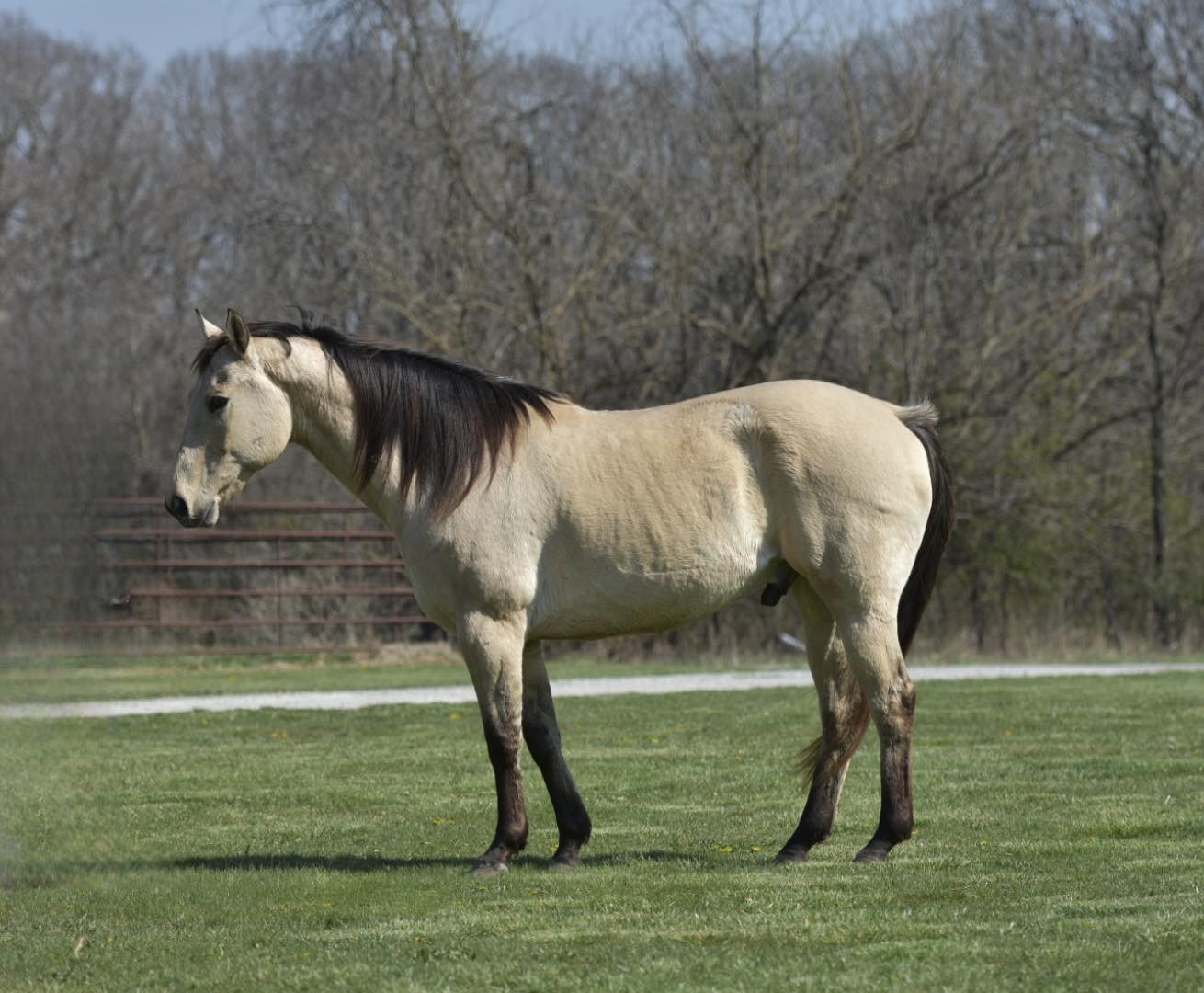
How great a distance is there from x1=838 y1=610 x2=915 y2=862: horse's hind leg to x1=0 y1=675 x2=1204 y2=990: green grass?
0.22 metres

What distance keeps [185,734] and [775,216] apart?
1434cm

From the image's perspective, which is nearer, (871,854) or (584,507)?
(871,854)

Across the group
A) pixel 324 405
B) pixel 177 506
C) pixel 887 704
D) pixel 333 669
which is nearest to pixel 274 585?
pixel 333 669

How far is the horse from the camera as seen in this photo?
778 centimetres

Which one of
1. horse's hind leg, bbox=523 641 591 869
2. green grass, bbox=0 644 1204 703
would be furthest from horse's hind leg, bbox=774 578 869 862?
green grass, bbox=0 644 1204 703

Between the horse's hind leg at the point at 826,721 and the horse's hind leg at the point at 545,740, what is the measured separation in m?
Answer: 0.95

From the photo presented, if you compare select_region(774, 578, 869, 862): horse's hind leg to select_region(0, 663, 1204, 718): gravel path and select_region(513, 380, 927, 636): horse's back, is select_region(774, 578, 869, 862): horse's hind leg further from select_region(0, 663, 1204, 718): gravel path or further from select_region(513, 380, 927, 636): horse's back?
select_region(0, 663, 1204, 718): gravel path

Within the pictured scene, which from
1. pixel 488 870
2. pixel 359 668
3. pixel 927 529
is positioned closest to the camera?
pixel 488 870

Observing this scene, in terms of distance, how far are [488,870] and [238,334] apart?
8.51 ft

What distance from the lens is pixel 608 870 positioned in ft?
25.1

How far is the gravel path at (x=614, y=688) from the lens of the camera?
17281 mm

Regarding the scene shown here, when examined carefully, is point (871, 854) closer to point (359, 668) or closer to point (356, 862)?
point (356, 862)

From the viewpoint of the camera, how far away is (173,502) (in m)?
7.93

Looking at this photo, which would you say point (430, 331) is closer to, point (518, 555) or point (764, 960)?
point (518, 555)
